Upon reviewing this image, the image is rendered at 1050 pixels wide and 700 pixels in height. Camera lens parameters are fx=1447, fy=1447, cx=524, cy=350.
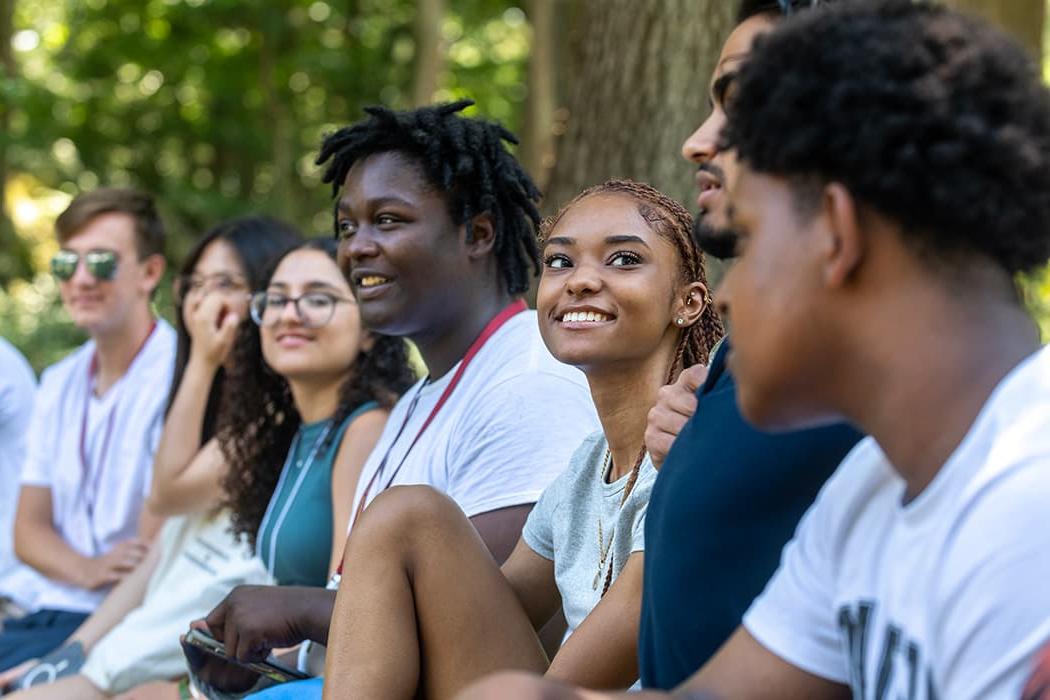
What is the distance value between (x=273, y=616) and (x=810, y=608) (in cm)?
185

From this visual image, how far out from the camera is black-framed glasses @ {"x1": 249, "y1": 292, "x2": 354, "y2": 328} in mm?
4602

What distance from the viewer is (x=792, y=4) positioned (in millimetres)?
2838

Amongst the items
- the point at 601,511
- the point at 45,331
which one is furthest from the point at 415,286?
the point at 45,331

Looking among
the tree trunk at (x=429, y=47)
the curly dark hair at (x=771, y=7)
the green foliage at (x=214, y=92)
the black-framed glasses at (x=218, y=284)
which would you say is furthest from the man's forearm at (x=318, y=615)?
the green foliage at (x=214, y=92)

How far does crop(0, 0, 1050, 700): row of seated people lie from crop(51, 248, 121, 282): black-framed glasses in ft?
0.04

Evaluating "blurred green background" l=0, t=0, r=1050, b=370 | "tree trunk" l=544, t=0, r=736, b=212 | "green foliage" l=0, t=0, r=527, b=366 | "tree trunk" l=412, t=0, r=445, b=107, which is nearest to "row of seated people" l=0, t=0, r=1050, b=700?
"tree trunk" l=544, t=0, r=736, b=212

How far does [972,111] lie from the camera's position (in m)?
1.74

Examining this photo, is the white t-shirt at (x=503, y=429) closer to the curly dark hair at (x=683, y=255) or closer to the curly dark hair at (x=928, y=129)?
the curly dark hair at (x=683, y=255)

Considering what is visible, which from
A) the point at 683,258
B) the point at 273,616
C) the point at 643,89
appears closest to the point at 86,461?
the point at 273,616

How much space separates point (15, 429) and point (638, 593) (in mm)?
4119

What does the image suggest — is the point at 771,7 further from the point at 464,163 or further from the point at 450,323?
the point at 450,323

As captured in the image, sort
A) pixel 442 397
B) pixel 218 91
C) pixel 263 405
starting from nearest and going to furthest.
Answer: pixel 442 397, pixel 263 405, pixel 218 91

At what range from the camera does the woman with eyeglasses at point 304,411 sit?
4359 millimetres

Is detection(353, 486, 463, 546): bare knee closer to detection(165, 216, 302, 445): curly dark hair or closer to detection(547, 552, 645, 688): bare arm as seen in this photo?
detection(547, 552, 645, 688): bare arm
